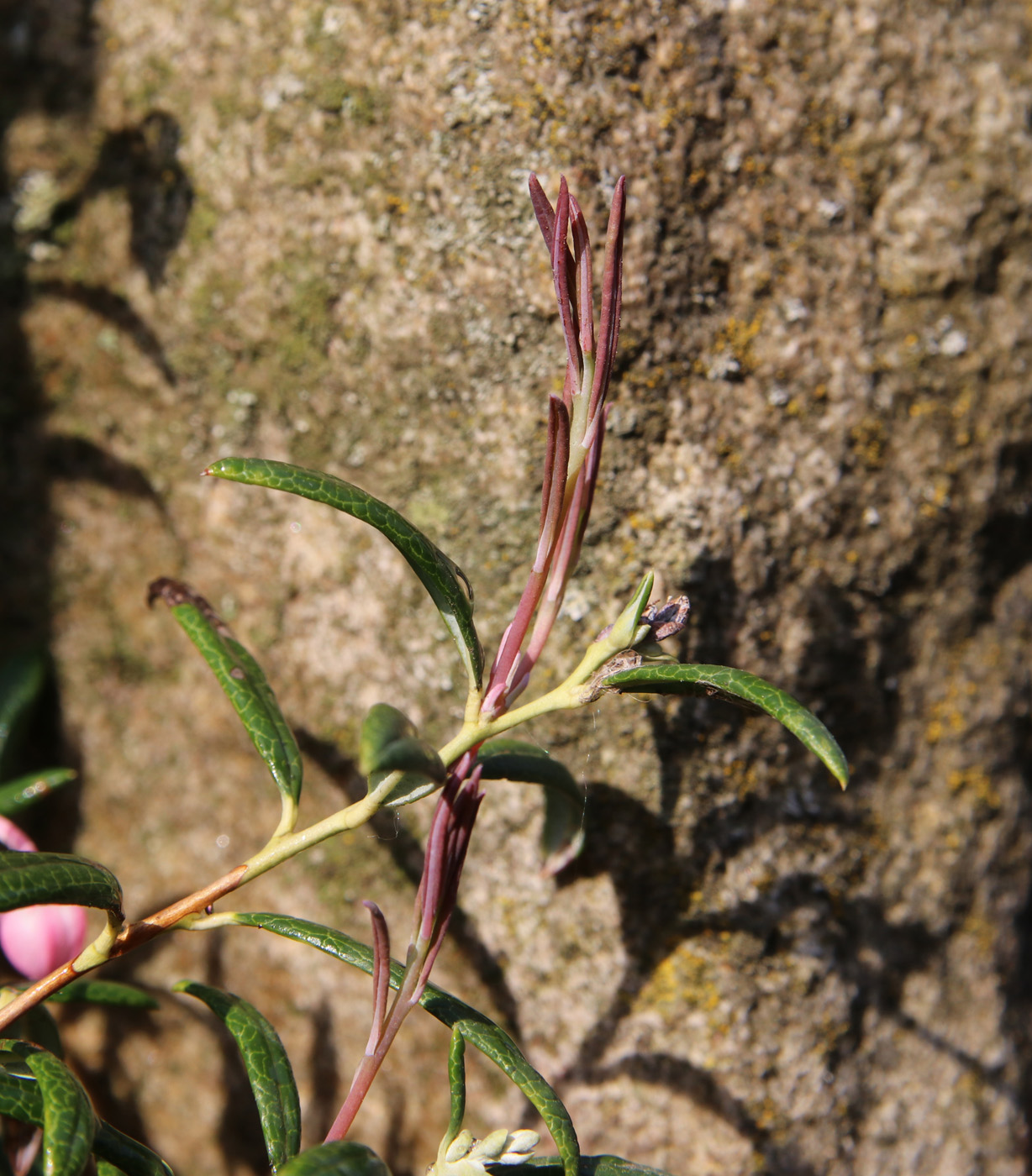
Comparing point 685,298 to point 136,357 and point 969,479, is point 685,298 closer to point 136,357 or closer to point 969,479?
point 969,479

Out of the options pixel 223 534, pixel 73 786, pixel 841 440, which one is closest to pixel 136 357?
pixel 223 534

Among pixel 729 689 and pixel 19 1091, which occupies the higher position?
pixel 729 689

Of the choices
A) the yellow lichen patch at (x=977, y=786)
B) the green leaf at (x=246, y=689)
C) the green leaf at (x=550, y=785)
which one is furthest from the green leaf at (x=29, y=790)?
the yellow lichen patch at (x=977, y=786)

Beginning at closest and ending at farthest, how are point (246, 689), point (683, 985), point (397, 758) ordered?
point (397, 758), point (246, 689), point (683, 985)

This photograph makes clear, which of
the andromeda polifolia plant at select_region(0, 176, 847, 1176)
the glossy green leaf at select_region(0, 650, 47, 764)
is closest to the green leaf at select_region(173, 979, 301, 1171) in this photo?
the andromeda polifolia plant at select_region(0, 176, 847, 1176)

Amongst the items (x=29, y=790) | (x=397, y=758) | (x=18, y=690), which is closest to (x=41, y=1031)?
(x=29, y=790)

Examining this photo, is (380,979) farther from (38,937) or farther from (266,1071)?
(38,937)
